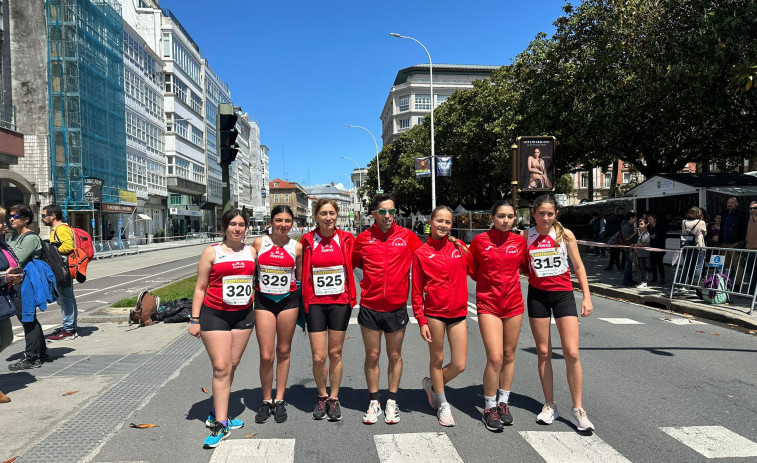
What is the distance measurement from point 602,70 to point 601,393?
15.5 metres

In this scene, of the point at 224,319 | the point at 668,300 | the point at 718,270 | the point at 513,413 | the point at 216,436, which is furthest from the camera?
the point at 668,300

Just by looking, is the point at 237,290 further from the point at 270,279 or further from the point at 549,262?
the point at 549,262

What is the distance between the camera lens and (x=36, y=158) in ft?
107

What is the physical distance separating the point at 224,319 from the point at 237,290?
0.79 ft

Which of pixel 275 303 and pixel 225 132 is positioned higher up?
pixel 225 132

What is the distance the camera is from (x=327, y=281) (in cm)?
427

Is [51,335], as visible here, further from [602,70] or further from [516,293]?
[602,70]

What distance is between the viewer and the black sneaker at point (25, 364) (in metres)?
5.98

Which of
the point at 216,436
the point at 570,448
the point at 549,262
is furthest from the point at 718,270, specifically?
the point at 216,436

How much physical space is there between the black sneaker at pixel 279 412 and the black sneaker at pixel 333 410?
0.35m

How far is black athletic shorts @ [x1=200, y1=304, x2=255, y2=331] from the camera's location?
405cm

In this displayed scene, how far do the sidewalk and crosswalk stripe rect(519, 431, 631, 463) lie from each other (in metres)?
5.89

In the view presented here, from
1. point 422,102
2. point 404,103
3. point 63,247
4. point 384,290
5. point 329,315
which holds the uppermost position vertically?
point 404,103

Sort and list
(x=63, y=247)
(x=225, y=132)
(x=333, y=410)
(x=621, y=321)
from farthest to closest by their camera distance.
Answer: (x=621, y=321)
(x=63, y=247)
(x=225, y=132)
(x=333, y=410)
